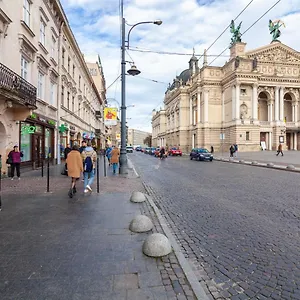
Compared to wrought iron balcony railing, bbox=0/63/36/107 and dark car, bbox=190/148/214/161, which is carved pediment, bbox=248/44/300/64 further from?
wrought iron balcony railing, bbox=0/63/36/107

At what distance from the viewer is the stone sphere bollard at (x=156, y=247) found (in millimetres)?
3646

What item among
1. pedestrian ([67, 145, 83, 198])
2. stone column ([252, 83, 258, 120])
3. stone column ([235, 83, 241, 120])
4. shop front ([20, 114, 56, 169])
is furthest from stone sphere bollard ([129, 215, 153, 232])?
stone column ([252, 83, 258, 120])

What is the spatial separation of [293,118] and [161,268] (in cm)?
6422

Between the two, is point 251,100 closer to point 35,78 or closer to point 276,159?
point 276,159

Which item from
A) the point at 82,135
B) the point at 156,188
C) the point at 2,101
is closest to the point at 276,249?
the point at 156,188

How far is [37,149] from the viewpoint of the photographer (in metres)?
16.8

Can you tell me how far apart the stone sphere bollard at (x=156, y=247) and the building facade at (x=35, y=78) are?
9110mm

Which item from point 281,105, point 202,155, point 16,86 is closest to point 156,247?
point 16,86

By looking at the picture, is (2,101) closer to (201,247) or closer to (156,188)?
(156,188)

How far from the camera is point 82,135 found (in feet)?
110

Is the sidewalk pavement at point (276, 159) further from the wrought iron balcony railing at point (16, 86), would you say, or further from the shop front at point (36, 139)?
the shop front at point (36, 139)

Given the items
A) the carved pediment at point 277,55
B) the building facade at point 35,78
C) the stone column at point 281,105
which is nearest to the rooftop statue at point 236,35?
the carved pediment at point 277,55

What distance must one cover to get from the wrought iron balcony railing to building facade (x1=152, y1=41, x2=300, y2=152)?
142ft

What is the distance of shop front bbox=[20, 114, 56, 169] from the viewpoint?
1461 cm
